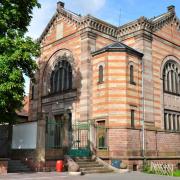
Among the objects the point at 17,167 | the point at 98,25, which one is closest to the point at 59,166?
the point at 17,167

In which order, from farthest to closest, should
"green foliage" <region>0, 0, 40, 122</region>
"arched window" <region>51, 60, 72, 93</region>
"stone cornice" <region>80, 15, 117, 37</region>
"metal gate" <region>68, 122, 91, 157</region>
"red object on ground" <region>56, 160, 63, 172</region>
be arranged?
"arched window" <region>51, 60, 72, 93</region> < "stone cornice" <region>80, 15, 117, 37</region> < "metal gate" <region>68, 122, 91, 157</region> < "red object on ground" <region>56, 160, 63, 172</region> < "green foliage" <region>0, 0, 40, 122</region>

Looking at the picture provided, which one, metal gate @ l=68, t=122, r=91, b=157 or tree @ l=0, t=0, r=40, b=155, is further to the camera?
metal gate @ l=68, t=122, r=91, b=157

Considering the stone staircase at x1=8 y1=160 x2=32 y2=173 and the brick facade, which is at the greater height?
the brick facade

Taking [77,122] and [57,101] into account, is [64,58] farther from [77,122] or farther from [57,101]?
[77,122]

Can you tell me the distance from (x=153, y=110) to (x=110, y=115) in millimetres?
4505

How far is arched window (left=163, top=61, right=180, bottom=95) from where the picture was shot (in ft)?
99.5

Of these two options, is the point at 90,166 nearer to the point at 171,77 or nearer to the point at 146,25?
the point at 171,77

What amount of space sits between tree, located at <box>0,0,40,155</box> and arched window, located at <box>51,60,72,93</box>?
355 inches

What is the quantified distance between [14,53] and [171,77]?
17253mm

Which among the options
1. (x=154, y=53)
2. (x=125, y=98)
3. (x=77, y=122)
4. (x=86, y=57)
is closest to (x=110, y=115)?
(x=125, y=98)

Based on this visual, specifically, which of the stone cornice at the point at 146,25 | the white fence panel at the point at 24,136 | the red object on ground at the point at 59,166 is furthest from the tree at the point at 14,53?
the stone cornice at the point at 146,25

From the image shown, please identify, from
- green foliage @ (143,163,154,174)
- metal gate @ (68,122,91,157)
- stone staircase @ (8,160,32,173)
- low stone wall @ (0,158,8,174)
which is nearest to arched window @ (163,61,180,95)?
green foliage @ (143,163,154,174)

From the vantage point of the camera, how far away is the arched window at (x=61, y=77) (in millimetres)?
29987

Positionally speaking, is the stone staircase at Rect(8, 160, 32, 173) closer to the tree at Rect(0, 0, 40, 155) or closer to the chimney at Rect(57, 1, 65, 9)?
the tree at Rect(0, 0, 40, 155)
